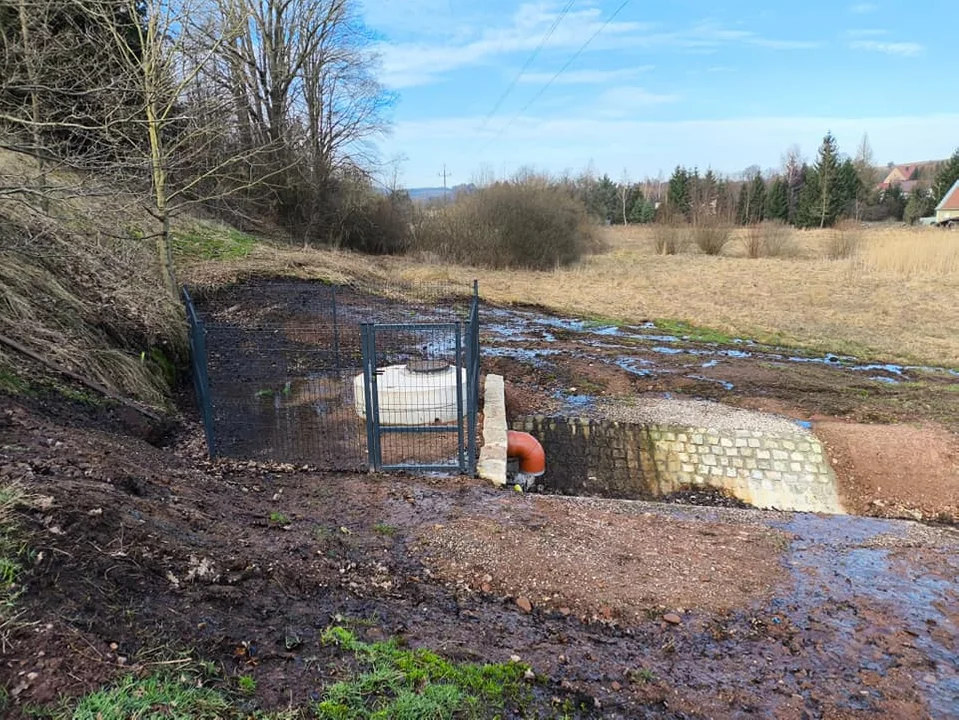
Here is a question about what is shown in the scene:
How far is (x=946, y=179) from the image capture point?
56.4 meters

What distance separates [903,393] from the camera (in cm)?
998

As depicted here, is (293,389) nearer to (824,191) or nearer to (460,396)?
(460,396)

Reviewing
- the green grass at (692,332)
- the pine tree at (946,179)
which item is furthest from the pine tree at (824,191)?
the green grass at (692,332)

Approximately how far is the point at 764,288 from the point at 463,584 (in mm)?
20985

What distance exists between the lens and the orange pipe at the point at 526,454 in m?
7.31

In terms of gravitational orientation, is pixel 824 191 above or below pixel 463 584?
above

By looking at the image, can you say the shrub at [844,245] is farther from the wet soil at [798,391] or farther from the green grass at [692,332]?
the wet soil at [798,391]

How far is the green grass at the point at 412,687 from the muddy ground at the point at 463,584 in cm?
14

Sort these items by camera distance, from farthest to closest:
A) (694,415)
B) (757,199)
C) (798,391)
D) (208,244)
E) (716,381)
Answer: (757,199), (208,244), (716,381), (798,391), (694,415)

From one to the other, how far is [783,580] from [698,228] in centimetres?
A: 3338

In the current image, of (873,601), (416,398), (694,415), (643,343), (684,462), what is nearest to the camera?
(873,601)

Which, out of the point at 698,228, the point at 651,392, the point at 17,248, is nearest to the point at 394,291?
the point at 651,392

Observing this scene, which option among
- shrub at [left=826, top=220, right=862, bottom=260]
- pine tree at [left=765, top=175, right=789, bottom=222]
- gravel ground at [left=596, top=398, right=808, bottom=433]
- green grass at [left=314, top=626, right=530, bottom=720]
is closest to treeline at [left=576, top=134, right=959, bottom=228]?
pine tree at [left=765, top=175, right=789, bottom=222]

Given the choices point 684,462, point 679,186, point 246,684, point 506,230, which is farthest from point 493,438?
point 679,186
